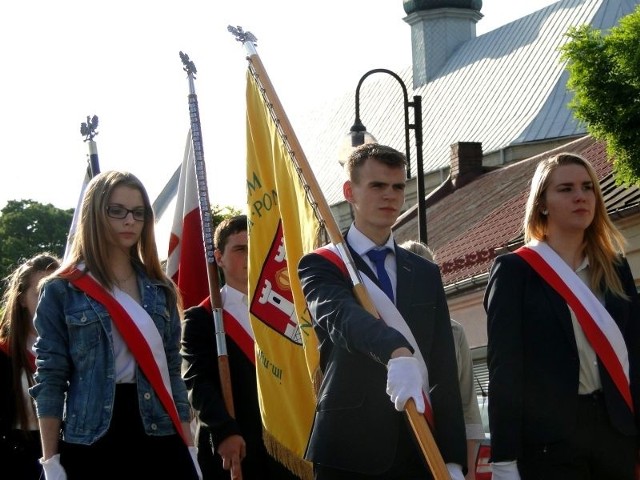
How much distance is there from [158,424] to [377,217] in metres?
1.25

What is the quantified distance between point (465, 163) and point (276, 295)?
3990 cm

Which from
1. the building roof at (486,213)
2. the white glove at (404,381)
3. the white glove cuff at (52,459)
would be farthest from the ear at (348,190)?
the building roof at (486,213)

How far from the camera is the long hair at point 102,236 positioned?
713 cm

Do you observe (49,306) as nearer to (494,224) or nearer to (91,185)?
(91,185)

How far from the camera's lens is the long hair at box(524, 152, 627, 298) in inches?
288

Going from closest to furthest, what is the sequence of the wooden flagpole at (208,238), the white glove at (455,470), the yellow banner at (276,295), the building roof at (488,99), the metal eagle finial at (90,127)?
the white glove at (455,470) → the yellow banner at (276,295) → the wooden flagpole at (208,238) → the metal eagle finial at (90,127) → the building roof at (488,99)

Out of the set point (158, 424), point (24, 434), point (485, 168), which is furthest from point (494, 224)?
point (158, 424)

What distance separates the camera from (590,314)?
708 cm

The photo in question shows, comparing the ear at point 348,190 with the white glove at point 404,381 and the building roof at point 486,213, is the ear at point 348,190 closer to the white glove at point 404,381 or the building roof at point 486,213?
the white glove at point 404,381

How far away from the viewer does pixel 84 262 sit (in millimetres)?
7176

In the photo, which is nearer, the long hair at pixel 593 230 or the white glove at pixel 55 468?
the white glove at pixel 55 468

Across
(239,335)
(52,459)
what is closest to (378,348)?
(52,459)

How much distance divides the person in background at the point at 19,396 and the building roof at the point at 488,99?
38.4m

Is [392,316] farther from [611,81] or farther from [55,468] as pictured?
[611,81]
